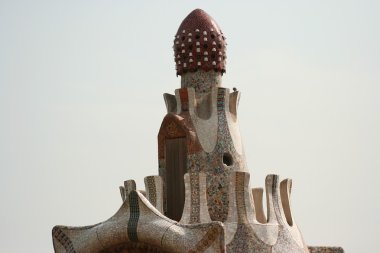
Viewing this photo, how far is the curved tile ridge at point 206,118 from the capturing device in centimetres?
1512

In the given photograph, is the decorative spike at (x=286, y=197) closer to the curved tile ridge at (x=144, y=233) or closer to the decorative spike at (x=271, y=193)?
the decorative spike at (x=271, y=193)

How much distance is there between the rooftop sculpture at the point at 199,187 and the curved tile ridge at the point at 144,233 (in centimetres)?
1

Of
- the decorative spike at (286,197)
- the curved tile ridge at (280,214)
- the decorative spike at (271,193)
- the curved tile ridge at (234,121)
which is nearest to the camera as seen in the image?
the decorative spike at (271,193)

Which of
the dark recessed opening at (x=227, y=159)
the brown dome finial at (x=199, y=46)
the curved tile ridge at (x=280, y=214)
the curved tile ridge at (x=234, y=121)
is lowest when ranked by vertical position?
the curved tile ridge at (x=280, y=214)

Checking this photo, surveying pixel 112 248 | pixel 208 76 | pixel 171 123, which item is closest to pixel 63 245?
pixel 112 248

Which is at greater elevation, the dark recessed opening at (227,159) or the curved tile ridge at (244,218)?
the dark recessed opening at (227,159)

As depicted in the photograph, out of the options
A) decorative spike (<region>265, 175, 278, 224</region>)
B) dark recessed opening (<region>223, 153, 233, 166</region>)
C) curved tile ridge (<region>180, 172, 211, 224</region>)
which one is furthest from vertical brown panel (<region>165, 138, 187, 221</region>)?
decorative spike (<region>265, 175, 278, 224</region>)

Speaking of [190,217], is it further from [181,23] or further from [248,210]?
[181,23]

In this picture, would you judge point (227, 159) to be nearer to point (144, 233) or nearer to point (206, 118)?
point (206, 118)

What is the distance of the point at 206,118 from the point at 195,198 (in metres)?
1.91

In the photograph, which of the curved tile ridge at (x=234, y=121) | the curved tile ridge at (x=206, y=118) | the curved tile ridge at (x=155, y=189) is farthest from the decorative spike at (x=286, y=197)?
the curved tile ridge at (x=155, y=189)

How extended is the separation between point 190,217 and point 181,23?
3.97 m

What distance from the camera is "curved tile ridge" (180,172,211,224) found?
45.5ft

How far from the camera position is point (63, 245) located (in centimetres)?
1337
